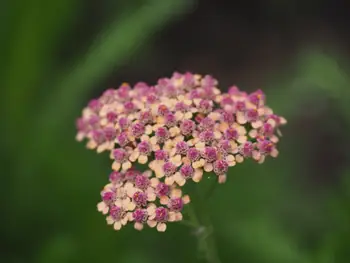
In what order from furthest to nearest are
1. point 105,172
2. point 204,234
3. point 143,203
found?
point 105,172 → point 204,234 → point 143,203

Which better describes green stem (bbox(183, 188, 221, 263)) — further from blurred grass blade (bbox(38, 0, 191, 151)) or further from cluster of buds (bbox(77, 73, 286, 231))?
blurred grass blade (bbox(38, 0, 191, 151))

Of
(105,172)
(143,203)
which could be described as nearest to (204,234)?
(143,203)

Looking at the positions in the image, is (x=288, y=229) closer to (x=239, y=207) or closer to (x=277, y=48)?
(x=239, y=207)

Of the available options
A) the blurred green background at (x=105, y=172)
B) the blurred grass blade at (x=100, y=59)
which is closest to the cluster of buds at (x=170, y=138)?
the blurred green background at (x=105, y=172)

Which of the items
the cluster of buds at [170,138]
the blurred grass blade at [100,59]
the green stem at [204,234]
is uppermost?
the blurred grass blade at [100,59]

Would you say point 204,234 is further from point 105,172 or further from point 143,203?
point 105,172

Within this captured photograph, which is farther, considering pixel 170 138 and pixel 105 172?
pixel 105 172

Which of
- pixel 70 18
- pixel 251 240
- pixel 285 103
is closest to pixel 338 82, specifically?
pixel 285 103

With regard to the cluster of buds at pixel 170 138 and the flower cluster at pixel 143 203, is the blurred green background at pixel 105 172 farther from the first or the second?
the flower cluster at pixel 143 203
